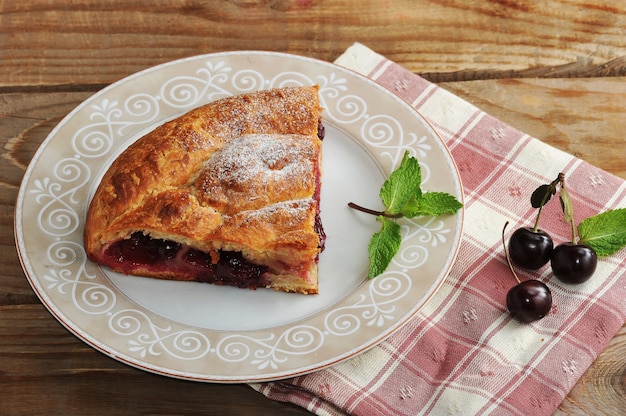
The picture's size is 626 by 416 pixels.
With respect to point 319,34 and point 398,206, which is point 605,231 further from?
point 319,34

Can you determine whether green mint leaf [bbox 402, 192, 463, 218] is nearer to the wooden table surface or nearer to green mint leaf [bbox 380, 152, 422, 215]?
green mint leaf [bbox 380, 152, 422, 215]

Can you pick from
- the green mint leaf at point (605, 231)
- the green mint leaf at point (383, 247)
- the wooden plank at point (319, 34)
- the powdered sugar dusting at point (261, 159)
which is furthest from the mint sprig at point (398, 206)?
the wooden plank at point (319, 34)

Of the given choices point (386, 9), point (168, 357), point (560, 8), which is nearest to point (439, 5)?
point (386, 9)

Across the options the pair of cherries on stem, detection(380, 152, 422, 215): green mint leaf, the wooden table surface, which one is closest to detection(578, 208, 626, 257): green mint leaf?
the pair of cherries on stem

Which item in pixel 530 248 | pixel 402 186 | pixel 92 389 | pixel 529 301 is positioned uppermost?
pixel 402 186

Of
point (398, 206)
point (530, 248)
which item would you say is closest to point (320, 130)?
point (398, 206)

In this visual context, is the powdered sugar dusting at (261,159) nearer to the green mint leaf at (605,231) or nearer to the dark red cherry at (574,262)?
the dark red cherry at (574,262)
